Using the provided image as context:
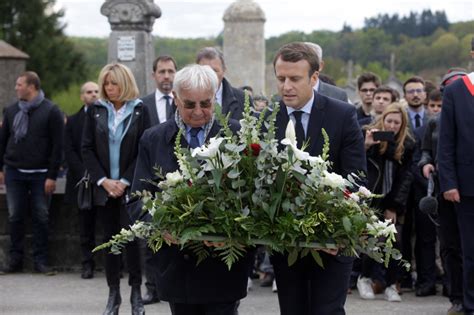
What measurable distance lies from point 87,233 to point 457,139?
443cm

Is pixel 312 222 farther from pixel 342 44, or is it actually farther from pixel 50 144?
pixel 342 44

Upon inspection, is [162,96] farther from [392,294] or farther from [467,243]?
[467,243]

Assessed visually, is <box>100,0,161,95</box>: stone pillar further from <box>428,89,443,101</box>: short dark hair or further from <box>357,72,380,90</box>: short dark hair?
<box>428,89,443,101</box>: short dark hair

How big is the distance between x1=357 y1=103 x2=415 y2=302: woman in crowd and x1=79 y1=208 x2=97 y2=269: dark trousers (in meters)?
2.95

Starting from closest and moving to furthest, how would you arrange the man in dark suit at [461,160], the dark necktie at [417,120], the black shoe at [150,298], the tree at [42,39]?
the man in dark suit at [461,160] < the black shoe at [150,298] < the dark necktie at [417,120] < the tree at [42,39]

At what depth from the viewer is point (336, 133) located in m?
6.08

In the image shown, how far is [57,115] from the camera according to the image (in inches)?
456

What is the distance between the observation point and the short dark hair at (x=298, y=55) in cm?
599

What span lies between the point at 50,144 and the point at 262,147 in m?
6.85

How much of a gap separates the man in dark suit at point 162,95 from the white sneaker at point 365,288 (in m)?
2.42

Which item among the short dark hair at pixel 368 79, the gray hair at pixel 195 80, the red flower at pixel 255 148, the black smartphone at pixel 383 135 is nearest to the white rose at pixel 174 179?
the red flower at pixel 255 148

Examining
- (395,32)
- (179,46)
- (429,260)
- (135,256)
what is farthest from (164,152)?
(395,32)

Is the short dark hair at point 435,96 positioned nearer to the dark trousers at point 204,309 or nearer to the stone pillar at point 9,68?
the dark trousers at point 204,309

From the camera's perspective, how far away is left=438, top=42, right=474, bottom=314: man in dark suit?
8414 mm
